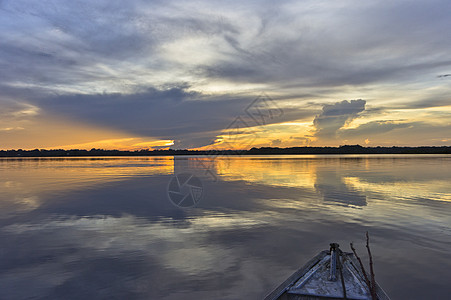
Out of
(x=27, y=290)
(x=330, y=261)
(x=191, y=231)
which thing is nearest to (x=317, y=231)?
(x=191, y=231)

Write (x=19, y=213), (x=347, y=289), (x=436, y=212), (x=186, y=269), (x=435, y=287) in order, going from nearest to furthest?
1. (x=347, y=289)
2. (x=435, y=287)
3. (x=186, y=269)
4. (x=436, y=212)
5. (x=19, y=213)

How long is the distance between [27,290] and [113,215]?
7.63 meters

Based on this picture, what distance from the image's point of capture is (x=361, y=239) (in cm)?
1009

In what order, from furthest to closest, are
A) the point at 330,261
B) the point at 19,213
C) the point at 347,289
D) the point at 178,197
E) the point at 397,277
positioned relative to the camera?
the point at 178,197, the point at 19,213, the point at 397,277, the point at 330,261, the point at 347,289

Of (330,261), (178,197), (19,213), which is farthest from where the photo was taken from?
(178,197)

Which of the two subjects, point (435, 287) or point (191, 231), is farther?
point (191, 231)

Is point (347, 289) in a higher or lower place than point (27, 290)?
higher

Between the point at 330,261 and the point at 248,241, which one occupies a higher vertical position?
the point at 330,261

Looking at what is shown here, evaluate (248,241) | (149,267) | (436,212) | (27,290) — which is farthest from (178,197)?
(436,212)

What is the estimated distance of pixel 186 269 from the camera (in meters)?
7.77

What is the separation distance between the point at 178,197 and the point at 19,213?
29.5 ft

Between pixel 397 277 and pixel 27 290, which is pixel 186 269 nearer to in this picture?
pixel 27 290

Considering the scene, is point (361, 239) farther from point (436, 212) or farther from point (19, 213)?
point (19, 213)

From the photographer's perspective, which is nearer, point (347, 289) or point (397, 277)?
point (347, 289)
